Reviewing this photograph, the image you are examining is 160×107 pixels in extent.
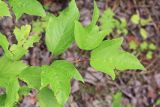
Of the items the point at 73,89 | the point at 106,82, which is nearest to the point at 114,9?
the point at 106,82

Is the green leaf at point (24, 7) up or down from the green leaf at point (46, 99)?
up

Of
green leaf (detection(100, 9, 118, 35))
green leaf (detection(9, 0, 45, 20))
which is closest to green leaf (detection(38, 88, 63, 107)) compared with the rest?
green leaf (detection(9, 0, 45, 20))

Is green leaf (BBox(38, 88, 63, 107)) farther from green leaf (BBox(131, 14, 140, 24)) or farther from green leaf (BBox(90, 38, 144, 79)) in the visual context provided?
green leaf (BBox(131, 14, 140, 24))

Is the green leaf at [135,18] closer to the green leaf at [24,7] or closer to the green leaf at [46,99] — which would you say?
the green leaf at [24,7]

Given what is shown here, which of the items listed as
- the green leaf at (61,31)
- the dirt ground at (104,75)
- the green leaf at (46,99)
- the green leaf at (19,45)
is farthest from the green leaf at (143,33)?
the green leaf at (46,99)

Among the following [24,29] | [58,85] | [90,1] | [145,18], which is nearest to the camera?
[58,85]

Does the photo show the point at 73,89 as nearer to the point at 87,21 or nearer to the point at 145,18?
the point at 87,21
